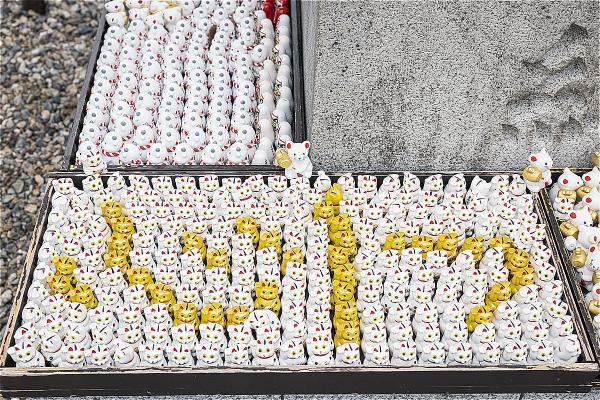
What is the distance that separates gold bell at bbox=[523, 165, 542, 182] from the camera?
3.89m

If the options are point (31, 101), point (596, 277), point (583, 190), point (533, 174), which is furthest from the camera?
point (31, 101)

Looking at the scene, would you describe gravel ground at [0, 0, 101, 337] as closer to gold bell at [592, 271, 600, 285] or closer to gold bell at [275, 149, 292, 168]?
gold bell at [275, 149, 292, 168]

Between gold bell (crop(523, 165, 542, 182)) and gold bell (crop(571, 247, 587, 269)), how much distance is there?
444 millimetres

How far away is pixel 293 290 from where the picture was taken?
3.40 m

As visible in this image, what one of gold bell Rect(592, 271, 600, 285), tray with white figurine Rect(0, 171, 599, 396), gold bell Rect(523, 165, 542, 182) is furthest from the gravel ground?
gold bell Rect(592, 271, 600, 285)

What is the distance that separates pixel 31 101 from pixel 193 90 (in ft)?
8.01

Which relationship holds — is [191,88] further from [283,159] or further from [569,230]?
[569,230]

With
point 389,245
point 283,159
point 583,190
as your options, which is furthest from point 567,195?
point 283,159

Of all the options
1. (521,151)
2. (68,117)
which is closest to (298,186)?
(521,151)

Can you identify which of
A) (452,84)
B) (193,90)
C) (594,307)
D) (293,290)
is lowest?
(594,307)

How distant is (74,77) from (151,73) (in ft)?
7.29

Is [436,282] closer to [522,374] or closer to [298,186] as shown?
[522,374]

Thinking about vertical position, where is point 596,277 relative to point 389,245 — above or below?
below

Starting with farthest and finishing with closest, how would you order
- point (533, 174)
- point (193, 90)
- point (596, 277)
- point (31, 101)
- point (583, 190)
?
point (31, 101)
point (193, 90)
point (583, 190)
point (533, 174)
point (596, 277)
